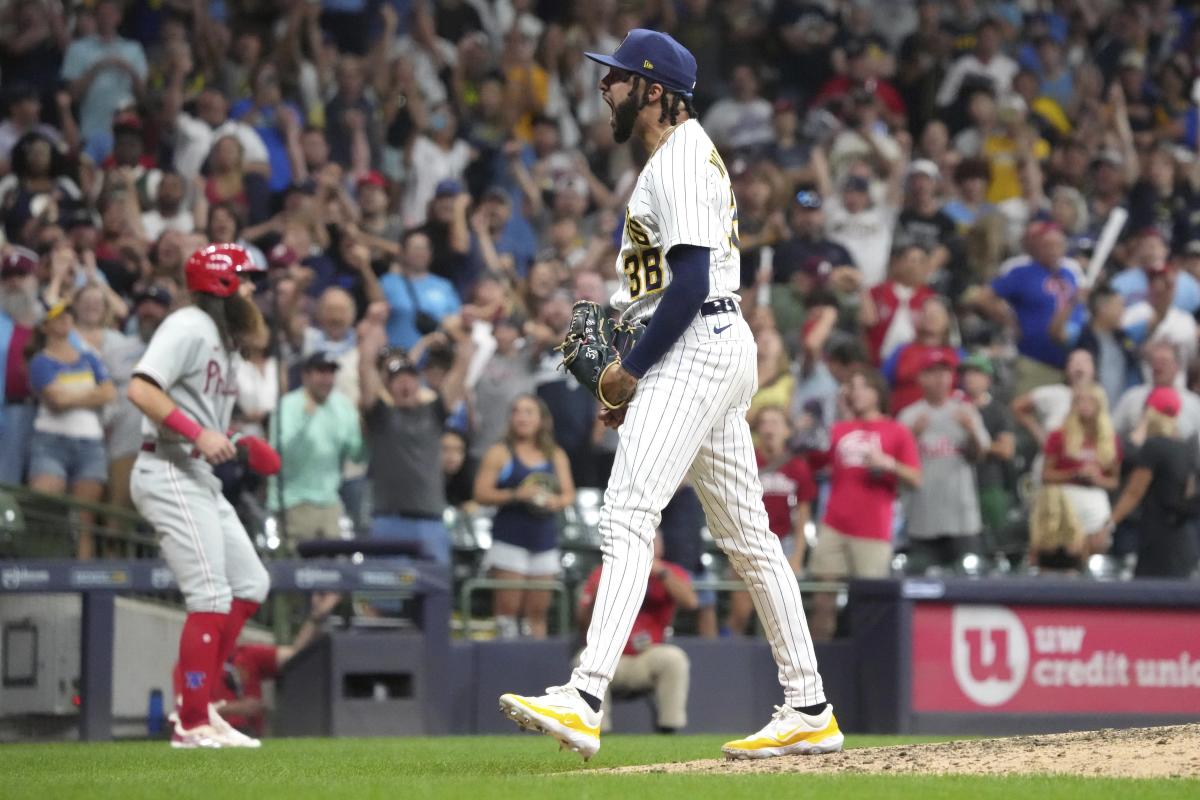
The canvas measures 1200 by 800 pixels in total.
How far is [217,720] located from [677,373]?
333 centimetres

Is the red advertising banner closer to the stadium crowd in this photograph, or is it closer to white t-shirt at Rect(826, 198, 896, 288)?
the stadium crowd

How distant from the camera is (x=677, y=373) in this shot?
19.1 feet

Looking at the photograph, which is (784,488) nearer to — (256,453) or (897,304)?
(897,304)

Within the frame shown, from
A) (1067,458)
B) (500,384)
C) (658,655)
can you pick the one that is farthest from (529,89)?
(658,655)

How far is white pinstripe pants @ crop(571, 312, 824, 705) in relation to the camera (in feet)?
18.6

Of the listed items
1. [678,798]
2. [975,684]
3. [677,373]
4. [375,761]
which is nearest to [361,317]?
[975,684]

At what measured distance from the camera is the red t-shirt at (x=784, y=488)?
1199cm

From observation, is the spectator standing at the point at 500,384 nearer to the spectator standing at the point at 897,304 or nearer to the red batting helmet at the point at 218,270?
the spectator standing at the point at 897,304

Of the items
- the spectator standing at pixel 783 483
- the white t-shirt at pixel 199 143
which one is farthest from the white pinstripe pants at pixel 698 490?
the white t-shirt at pixel 199 143

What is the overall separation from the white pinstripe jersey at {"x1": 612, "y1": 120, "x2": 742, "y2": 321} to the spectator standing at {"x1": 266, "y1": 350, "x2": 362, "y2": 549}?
5.70 meters

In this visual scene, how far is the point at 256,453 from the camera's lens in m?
8.20

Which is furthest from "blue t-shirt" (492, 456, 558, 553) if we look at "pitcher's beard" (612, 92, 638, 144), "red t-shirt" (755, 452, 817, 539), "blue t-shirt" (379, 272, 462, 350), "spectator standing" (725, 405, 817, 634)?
"pitcher's beard" (612, 92, 638, 144)

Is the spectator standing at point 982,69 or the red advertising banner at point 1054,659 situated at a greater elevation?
the spectator standing at point 982,69

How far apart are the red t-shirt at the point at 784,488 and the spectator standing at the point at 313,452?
2648mm
